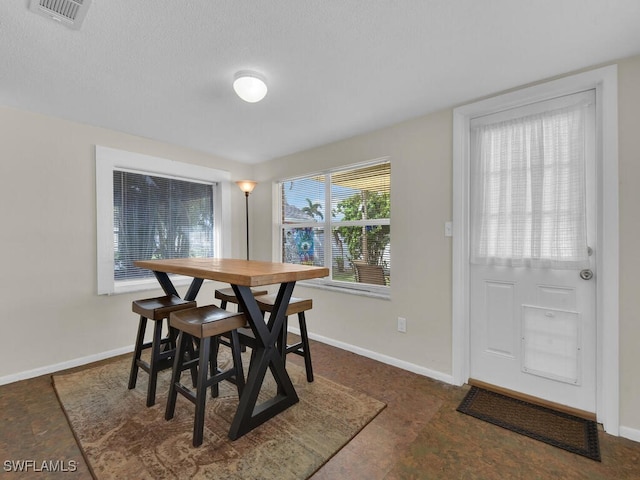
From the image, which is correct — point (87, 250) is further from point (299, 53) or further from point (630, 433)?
point (630, 433)

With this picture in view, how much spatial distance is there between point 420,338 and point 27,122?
3.66 meters

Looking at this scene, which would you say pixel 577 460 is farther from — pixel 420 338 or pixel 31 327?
pixel 31 327

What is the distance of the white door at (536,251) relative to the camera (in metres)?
1.92

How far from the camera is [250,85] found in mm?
1896

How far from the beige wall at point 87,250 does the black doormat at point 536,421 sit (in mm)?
347

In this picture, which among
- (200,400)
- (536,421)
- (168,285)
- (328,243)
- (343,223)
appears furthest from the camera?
(328,243)

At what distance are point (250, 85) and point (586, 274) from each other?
243 centimetres

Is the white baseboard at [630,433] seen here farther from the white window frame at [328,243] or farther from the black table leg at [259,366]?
the black table leg at [259,366]

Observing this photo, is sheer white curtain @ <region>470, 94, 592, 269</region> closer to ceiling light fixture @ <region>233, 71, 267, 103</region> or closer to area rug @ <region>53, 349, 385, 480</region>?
area rug @ <region>53, 349, 385, 480</region>

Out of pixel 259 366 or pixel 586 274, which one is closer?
pixel 259 366

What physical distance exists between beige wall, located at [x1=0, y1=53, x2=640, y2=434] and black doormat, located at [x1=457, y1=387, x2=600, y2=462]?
1.14 ft

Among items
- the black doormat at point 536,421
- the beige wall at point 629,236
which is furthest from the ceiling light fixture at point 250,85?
the black doormat at point 536,421

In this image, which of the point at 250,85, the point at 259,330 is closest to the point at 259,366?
the point at 259,330

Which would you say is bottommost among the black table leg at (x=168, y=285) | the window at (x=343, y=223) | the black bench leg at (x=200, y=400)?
the black bench leg at (x=200, y=400)
